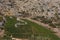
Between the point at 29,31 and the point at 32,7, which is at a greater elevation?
the point at 32,7

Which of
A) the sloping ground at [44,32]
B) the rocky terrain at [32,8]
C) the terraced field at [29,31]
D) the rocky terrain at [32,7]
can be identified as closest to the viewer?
the terraced field at [29,31]

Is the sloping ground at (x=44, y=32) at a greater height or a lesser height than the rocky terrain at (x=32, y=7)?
lesser

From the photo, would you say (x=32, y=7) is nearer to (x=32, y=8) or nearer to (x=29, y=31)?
(x=32, y=8)

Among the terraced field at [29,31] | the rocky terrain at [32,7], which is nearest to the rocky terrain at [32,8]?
the rocky terrain at [32,7]

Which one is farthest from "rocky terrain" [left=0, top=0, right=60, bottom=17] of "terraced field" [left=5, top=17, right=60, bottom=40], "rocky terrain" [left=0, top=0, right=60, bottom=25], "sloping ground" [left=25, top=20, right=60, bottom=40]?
"sloping ground" [left=25, top=20, right=60, bottom=40]

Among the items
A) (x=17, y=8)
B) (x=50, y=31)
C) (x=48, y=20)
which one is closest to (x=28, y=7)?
(x=17, y=8)

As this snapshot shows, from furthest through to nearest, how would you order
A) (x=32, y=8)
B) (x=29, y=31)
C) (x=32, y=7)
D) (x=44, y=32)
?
(x=32, y=7)
(x=32, y=8)
(x=29, y=31)
(x=44, y=32)

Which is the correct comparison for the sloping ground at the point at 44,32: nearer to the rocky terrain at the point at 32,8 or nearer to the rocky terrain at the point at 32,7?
the rocky terrain at the point at 32,8

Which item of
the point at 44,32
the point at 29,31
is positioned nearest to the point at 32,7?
the point at 29,31

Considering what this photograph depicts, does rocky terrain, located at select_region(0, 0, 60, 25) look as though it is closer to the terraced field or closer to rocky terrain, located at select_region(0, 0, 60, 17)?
rocky terrain, located at select_region(0, 0, 60, 17)
